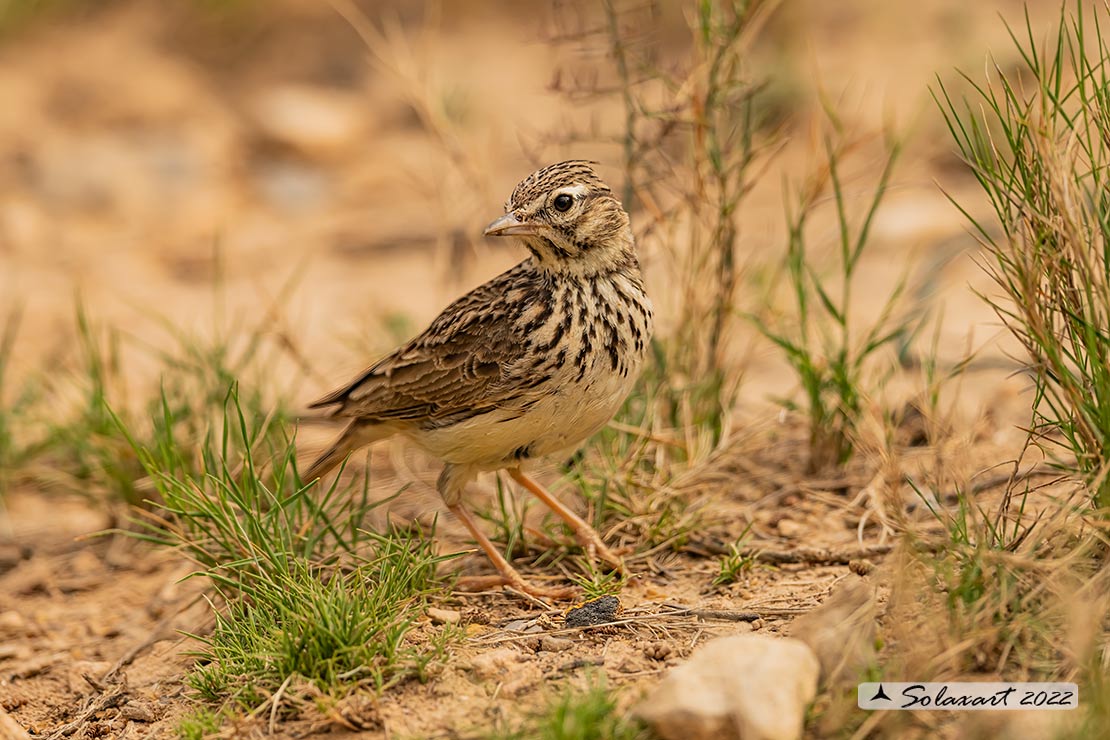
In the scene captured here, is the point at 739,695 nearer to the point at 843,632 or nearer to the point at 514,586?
the point at 843,632

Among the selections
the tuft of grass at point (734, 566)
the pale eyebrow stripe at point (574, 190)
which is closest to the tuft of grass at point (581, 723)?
the tuft of grass at point (734, 566)

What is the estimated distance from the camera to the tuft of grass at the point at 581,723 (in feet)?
10.9

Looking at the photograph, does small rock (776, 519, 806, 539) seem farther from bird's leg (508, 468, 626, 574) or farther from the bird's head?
the bird's head

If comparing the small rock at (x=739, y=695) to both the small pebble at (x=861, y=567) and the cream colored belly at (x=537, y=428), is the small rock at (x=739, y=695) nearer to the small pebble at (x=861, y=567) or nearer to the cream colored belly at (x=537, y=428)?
the small pebble at (x=861, y=567)

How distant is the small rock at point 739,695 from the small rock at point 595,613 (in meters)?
0.80

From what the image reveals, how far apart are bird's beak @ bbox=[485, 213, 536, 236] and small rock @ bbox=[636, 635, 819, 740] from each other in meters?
1.75

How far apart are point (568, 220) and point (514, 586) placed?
1384mm

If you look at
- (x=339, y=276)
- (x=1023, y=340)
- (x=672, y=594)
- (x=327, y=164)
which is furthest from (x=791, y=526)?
(x=327, y=164)

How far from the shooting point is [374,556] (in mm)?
4809

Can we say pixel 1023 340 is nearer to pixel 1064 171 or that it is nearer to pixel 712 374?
pixel 1064 171

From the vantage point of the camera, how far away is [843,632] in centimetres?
354

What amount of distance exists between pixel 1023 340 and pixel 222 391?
11.9 feet

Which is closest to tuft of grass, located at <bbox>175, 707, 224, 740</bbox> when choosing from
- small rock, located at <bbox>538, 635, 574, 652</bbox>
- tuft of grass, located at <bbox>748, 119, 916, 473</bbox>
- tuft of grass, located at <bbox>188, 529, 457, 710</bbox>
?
tuft of grass, located at <bbox>188, 529, 457, 710</bbox>

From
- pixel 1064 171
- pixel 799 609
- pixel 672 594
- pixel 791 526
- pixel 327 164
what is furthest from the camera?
pixel 327 164
